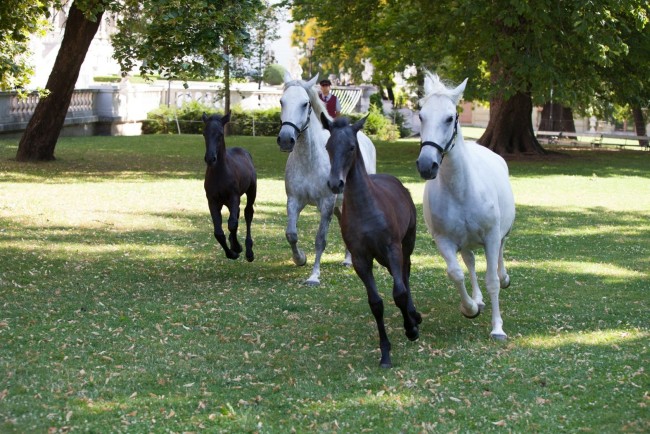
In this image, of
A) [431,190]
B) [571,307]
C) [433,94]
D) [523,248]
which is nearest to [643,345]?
[571,307]

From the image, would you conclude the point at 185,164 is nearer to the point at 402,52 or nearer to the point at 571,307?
the point at 402,52

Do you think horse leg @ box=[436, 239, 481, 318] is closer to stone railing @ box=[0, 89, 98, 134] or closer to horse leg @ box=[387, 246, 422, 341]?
horse leg @ box=[387, 246, 422, 341]

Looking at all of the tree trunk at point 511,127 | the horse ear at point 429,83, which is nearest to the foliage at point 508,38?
the tree trunk at point 511,127

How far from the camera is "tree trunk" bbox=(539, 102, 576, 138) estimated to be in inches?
1880

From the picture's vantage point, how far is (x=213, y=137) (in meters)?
11.6

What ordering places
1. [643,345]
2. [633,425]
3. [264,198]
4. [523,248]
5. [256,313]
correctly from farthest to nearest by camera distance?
[264,198] → [523,248] → [256,313] → [643,345] → [633,425]

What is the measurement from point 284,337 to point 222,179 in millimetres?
3455

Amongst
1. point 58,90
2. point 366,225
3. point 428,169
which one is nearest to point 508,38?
point 58,90

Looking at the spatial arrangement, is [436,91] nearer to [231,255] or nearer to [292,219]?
[292,219]

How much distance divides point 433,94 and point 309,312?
2908 millimetres

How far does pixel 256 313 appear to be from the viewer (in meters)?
10.0

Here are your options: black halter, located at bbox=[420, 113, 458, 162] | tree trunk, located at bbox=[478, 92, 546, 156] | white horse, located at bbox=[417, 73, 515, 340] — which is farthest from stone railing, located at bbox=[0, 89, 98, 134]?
black halter, located at bbox=[420, 113, 458, 162]

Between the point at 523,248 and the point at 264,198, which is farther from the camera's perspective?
the point at 264,198

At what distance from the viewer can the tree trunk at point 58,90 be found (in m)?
25.3
